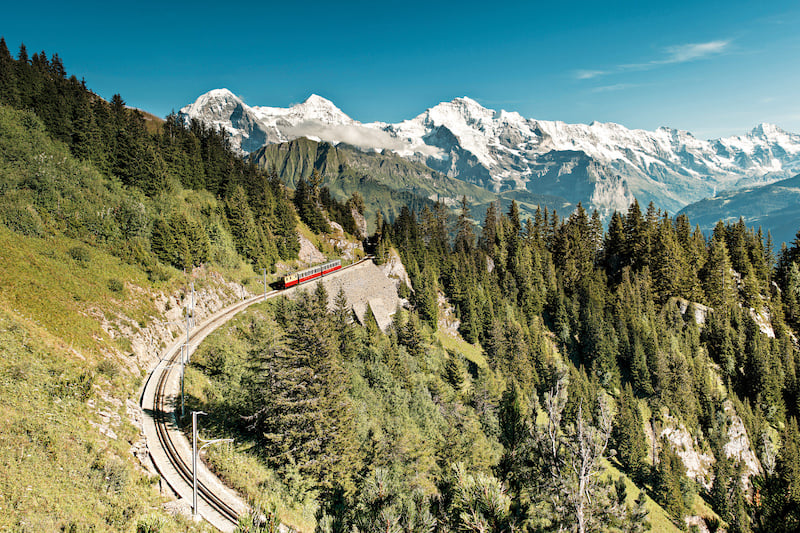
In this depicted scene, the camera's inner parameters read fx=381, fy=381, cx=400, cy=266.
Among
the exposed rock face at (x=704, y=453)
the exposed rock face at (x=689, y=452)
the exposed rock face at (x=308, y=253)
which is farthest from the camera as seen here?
the exposed rock face at (x=308, y=253)

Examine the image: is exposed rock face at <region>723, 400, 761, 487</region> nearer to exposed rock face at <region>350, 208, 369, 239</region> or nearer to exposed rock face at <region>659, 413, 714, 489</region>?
exposed rock face at <region>659, 413, 714, 489</region>

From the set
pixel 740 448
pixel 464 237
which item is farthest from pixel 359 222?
pixel 740 448

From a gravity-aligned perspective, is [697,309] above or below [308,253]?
below

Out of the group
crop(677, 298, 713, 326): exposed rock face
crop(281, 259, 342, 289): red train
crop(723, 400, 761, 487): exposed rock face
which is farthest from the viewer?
crop(677, 298, 713, 326): exposed rock face

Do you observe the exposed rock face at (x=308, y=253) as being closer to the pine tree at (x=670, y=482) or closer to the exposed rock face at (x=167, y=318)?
the exposed rock face at (x=167, y=318)

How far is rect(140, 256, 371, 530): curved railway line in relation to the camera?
21.2m

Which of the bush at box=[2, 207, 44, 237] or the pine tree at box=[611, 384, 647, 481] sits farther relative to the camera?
the pine tree at box=[611, 384, 647, 481]

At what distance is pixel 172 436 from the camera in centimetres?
2647

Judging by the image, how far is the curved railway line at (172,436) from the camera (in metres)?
21.2

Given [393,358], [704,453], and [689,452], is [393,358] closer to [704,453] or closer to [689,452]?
[689,452]

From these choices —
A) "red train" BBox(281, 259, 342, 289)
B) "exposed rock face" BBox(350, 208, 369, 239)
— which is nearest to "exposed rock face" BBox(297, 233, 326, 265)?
"red train" BBox(281, 259, 342, 289)

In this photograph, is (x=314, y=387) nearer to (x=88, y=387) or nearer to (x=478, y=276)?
(x=88, y=387)

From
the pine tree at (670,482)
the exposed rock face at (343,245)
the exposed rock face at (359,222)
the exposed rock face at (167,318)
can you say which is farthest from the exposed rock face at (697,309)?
the exposed rock face at (167,318)

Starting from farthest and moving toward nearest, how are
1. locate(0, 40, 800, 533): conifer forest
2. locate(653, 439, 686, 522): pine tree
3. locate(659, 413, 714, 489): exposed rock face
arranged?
locate(659, 413, 714, 489): exposed rock face
locate(653, 439, 686, 522): pine tree
locate(0, 40, 800, 533): conifer forest
